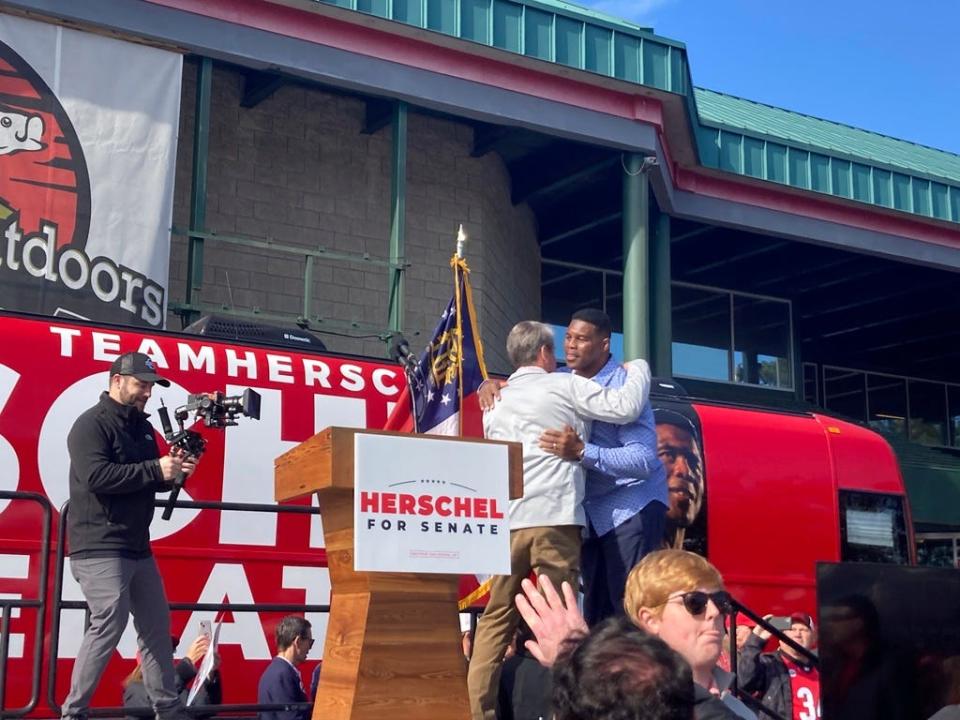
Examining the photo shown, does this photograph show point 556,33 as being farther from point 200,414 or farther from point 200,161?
point 200,414

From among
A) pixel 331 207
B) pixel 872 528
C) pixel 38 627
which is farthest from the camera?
pixel 331 207

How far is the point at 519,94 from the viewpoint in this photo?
1350cm

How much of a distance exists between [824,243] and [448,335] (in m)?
11.5

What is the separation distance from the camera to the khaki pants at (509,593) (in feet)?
17.1

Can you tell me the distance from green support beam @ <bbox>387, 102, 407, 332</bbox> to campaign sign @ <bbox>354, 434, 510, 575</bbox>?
752 cm

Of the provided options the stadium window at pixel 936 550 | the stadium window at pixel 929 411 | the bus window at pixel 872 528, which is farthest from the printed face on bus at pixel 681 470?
the stadium window at pixel 929 411

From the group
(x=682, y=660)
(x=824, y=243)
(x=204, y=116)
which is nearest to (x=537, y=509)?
(x=682, y=660)

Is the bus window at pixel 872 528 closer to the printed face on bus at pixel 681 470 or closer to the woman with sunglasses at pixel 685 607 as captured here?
the printed face on bus at pixel 681 470

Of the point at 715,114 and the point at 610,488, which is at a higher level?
the point at 715,114

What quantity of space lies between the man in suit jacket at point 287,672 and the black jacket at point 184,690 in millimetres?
259

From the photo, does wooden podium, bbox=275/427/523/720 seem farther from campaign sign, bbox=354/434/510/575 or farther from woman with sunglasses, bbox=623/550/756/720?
woman with sunglasses, bbox=623/550/756/720

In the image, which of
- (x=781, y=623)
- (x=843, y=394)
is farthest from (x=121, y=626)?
(x=843, y=394)

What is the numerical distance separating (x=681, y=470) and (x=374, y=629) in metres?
5.37

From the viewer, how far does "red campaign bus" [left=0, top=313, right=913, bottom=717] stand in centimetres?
687
